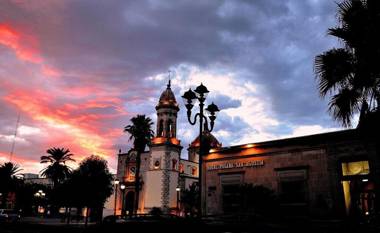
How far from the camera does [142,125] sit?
49.2 metres

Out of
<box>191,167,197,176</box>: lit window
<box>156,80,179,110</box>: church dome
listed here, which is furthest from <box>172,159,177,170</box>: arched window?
<box>191,167,197,176</box>: lit window

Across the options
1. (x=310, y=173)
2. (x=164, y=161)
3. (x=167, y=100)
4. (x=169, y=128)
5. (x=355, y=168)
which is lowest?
(x=310, y=173)

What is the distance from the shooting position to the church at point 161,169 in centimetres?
5438

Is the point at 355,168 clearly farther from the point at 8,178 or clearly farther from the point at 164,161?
the point at 8,178

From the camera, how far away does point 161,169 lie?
2163 inches

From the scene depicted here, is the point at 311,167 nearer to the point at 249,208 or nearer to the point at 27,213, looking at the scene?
the point at 249,208

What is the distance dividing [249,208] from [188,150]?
193 feet

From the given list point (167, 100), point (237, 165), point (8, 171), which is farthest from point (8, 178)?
point (237, 165)

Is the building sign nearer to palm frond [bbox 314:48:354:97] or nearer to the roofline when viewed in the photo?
the roofline

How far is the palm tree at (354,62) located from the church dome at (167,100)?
48.2 m

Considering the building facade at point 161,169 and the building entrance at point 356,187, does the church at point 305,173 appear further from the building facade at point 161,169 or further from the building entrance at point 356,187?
the building facade at point 161,169

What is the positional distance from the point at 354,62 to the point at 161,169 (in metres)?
47.0

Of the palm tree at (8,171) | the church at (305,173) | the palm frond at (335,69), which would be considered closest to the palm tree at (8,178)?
the palm tree at (8,171)

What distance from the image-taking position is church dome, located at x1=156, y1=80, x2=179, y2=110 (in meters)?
58.1
